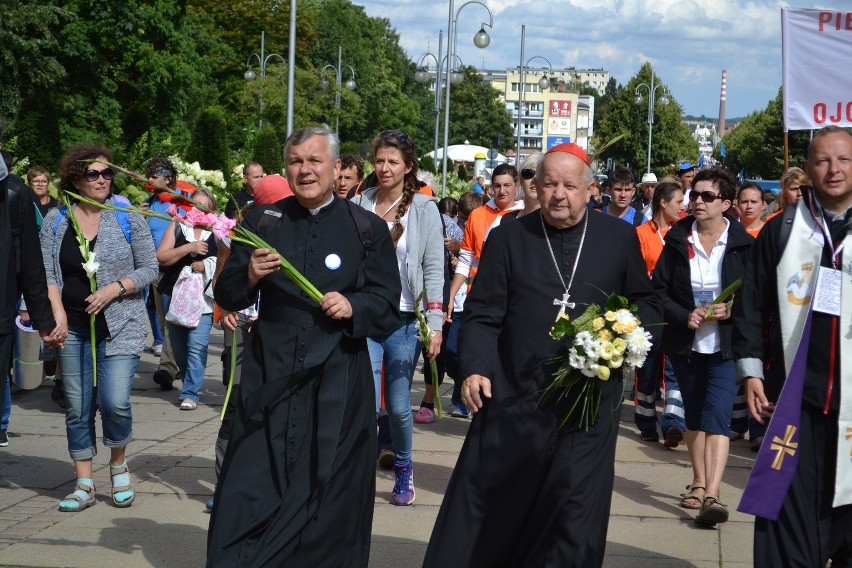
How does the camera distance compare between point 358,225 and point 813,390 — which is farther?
point 358,225

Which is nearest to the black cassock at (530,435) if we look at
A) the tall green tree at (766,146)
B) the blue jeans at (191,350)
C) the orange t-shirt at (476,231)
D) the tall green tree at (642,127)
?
the orange t-shirt at (476,231)

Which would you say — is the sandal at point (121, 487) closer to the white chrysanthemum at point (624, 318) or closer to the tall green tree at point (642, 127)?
the white chrysanthemum at point (624, 318)

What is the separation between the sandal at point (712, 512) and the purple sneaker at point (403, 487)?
1.68 metres

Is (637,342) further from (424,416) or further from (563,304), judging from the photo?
(424,416)

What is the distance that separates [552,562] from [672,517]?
2.56m

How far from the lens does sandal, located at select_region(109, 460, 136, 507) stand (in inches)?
273

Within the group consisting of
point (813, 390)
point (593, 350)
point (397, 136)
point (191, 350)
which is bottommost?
point (191, 350)

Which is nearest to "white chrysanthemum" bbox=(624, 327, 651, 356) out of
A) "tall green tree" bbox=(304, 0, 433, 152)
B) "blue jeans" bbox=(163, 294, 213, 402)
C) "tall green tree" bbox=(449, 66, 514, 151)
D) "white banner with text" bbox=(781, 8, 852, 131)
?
"white banner with text" bbox=(781, 8, 852, 131)

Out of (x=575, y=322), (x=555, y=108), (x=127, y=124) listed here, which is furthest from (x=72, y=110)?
(x=555, y=108)

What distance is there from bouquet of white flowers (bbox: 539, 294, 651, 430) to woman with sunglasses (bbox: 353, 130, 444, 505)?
2.26 metres

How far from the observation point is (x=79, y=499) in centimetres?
685

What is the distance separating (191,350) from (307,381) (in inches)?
219

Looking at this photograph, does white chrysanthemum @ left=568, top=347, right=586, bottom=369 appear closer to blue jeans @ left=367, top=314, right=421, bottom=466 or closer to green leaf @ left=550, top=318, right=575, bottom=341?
green leaf @ left=550, top=318, right=575, bottom=341

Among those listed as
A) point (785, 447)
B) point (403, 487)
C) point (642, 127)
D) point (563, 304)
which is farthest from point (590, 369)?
point (642, 127)
